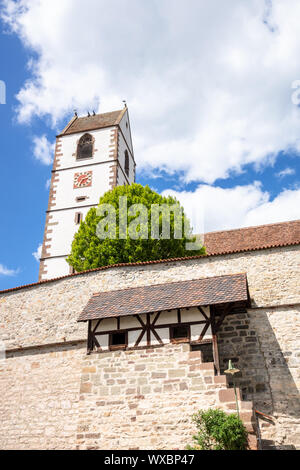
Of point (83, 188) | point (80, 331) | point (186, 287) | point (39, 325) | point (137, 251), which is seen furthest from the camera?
point (83, 188)

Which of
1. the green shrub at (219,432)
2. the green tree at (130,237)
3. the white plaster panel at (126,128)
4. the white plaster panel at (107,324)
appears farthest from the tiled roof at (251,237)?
the white plaster panel at (126,128)

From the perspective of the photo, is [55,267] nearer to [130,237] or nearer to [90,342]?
[130,237]

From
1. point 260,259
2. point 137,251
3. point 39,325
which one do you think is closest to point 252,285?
point 260,259

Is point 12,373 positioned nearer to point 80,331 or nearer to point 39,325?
point 39,325

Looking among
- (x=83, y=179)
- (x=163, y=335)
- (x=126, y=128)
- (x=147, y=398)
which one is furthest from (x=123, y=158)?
(x=147, y=398)

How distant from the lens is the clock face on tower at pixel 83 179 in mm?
25609

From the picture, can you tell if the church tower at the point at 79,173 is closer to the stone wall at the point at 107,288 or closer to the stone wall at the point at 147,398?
the stone wall at the point at 107,288

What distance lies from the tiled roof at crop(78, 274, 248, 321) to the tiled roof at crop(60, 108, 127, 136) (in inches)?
654

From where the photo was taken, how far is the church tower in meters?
24.0

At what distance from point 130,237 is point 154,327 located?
21.3 ft

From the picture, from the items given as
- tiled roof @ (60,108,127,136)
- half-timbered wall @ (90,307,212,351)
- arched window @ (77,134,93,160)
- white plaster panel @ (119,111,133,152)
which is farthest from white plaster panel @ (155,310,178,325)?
white plaster panel @ (119,111,133,152)

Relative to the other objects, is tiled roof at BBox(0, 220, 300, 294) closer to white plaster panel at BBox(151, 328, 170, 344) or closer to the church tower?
the church tower

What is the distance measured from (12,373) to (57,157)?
16.0 m
